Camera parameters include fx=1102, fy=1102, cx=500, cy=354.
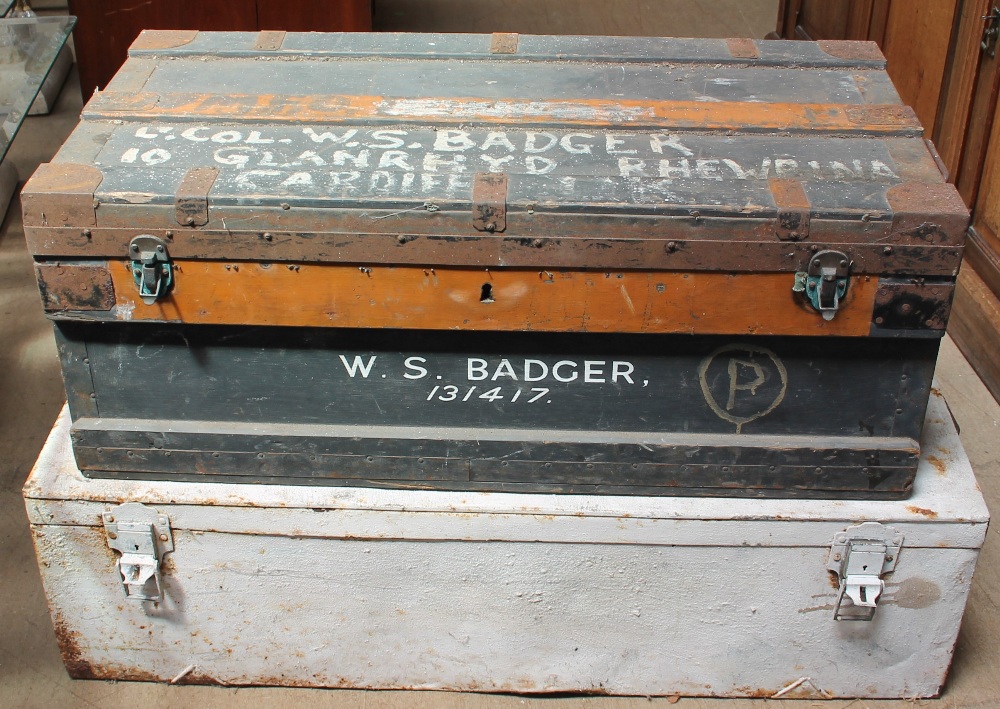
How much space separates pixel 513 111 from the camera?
6.98 feet

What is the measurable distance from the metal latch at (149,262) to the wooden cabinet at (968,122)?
237 centimetres

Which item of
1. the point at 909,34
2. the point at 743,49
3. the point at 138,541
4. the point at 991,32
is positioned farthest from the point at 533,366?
the point at 909,34

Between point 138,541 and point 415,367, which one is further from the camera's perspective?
point 138,541

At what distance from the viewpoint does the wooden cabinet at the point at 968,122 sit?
3229mm

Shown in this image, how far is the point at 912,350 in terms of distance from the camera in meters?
1.89

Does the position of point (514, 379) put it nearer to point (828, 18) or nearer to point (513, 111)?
point (513, 111)

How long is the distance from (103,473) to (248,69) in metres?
0.88

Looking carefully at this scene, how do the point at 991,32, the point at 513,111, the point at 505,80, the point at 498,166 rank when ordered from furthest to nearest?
the point at 991,32
the point at 505,80
the point at 513,111
the point at 498,166

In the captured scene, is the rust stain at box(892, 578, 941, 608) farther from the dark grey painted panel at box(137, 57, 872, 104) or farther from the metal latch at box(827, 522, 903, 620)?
the dark grey painted panel at box(137, 57, 872, 104)

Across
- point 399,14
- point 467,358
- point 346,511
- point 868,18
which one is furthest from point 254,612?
point 399,14

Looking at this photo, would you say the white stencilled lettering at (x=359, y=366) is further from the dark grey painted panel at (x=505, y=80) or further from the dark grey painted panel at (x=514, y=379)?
the dark grey painted panel at (x=505, y=80)

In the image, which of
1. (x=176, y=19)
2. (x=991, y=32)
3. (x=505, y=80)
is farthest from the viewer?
(x=176, y=19)

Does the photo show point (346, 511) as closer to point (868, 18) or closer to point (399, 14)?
point (868, 18)

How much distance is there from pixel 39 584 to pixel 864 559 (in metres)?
1.80
